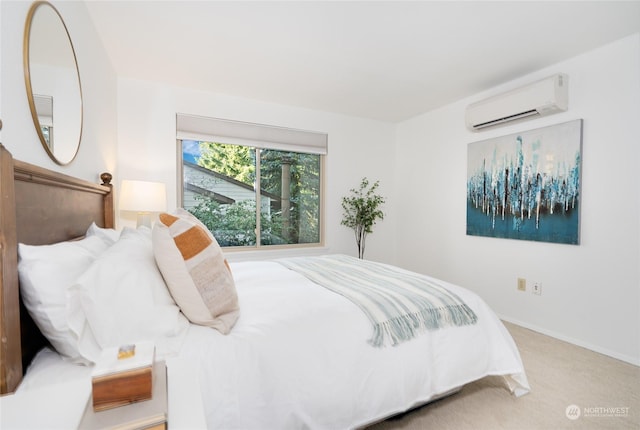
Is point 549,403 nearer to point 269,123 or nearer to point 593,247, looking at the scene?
point 593,247

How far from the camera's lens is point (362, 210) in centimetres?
404

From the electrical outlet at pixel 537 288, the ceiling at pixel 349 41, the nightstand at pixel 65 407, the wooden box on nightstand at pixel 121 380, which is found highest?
the ceiling at pixel 349 41

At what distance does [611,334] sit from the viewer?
90.9 inches

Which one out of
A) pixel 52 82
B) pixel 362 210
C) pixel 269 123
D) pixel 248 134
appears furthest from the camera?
pixel 362 210

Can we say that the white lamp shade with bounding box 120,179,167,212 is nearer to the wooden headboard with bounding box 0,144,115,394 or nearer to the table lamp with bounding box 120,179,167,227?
the table lamp with bounding box 120,179,167,227

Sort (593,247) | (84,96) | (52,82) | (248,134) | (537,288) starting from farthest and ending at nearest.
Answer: (248,134) < (537,288) < (593,247) < (84,96) < (52,82)

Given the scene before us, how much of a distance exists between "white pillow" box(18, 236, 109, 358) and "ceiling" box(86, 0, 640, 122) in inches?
70.2

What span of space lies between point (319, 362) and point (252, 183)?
2.81 metres

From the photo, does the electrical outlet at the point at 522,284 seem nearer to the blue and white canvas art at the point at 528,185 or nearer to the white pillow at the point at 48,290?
the blue and white canvas art at the point at 528,185

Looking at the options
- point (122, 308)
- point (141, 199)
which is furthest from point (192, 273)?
point (141, 199)

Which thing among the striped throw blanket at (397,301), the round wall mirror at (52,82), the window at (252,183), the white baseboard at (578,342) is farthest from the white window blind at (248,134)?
the white baseboard at (578,342)

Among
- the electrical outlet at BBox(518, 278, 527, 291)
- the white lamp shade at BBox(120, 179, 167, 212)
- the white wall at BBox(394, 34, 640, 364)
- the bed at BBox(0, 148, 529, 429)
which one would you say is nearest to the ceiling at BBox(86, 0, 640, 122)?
the white wall at BBox(394, 34, 640, 364)

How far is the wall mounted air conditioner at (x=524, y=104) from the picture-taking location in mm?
2506

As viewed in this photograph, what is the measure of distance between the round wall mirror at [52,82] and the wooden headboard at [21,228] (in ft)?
0.73
